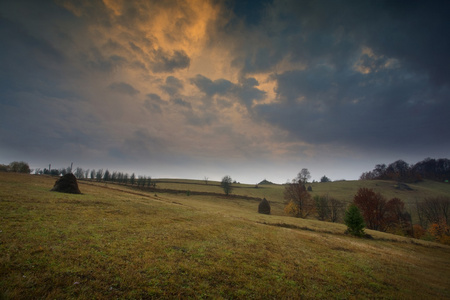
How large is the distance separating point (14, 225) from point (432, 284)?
30104 millimetres

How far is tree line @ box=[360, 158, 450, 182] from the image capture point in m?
127

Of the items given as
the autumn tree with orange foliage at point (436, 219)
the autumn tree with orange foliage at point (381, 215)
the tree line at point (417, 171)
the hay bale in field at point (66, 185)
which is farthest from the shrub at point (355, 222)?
the tree line at point (417, 171)

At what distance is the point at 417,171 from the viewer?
136625 mm

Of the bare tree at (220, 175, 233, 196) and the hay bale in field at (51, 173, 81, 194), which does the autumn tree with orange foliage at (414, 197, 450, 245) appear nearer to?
the bare tree at (220, 175, 233, 196)

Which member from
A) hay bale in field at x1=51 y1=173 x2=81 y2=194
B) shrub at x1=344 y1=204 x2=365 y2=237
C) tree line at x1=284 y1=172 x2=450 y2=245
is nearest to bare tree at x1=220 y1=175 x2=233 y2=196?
tree line at x1=284 y1=172 x2=450 y2=245

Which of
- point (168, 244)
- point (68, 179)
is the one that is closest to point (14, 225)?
point (168, 244)

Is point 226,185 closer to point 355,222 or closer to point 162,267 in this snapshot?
point 355,222

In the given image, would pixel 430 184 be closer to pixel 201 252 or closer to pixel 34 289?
pixel 201 252

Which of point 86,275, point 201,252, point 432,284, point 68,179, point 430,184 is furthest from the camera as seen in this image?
point 430,184

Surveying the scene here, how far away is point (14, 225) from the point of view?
417 inches

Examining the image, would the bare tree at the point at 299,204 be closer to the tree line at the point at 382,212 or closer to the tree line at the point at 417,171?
the tree line at the point at 382,212

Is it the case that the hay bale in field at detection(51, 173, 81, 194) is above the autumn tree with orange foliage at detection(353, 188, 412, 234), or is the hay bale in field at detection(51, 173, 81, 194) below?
above

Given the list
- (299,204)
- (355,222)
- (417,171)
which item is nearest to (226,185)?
(299,204)

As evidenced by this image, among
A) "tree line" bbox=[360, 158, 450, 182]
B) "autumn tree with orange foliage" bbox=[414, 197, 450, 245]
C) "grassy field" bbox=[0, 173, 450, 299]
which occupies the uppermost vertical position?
"tree line" bbox=[360, 158, 450, 182]
